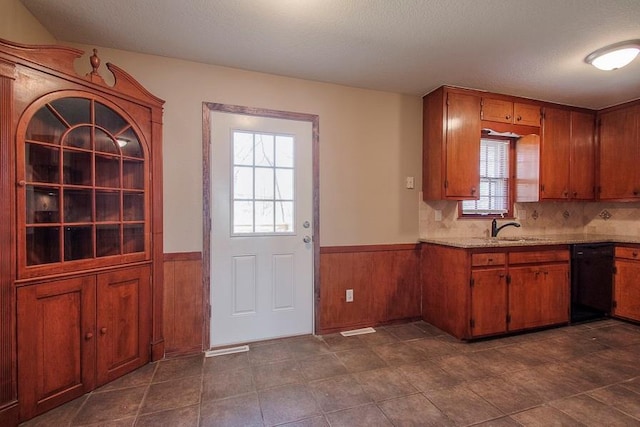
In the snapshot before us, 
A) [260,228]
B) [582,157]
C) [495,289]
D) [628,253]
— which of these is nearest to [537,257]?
[495,289]

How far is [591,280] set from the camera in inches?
120

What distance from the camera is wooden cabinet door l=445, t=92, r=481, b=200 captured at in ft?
9.36

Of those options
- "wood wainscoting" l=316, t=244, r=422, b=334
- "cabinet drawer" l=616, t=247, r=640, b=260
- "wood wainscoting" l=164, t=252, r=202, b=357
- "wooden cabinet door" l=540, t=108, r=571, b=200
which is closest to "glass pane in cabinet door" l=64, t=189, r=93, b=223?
"wood wainscoting" l=164, t=252, r=202, b=357

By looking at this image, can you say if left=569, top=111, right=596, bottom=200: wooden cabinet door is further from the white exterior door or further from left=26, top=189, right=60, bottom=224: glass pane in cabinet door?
left=26, top=189, right=60, bottom=224: glass pane in cabinet door

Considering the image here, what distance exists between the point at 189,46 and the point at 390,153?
1.97 metres

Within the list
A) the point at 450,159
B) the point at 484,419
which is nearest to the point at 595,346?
the point at 484,419

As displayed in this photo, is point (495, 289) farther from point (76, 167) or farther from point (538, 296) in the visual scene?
point (76, 167)

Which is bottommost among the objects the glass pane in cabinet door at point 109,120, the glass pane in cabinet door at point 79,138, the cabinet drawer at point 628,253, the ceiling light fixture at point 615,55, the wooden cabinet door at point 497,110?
the cabinet drawer at point 628,253

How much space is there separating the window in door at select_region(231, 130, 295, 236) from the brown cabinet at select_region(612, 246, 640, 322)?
3.45m

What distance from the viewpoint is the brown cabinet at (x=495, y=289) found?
261cm

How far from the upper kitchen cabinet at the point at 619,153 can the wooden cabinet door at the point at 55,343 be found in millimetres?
5065

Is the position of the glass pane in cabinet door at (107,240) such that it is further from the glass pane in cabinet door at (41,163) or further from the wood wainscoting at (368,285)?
the wood wainscoting at (368,285)

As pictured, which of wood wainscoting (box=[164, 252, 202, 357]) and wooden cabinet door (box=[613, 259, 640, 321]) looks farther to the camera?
wooden cabinet door (box=[613, 259, 640, 321])

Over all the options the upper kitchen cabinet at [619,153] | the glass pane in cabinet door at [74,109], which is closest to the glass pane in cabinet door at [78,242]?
the glass pane in cabinet door at [74,109]
